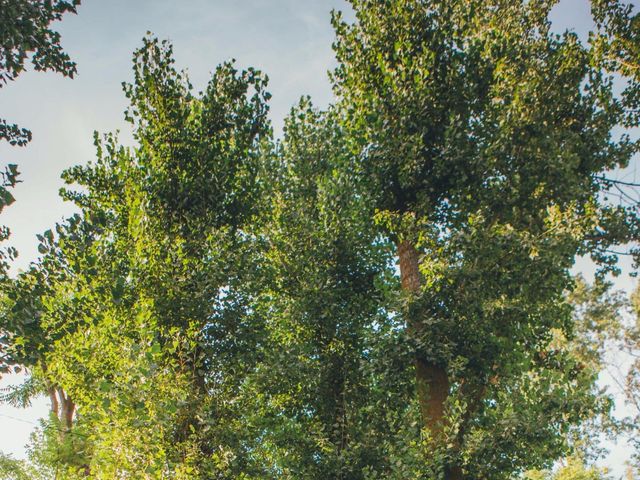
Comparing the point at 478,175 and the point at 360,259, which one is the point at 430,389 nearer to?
the point at 360,259

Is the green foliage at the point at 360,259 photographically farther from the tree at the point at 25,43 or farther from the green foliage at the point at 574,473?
the green foliage at the point at 574,473

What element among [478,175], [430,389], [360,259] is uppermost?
[478,175]

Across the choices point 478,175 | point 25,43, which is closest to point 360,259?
point 478,175

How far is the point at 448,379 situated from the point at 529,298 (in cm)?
278

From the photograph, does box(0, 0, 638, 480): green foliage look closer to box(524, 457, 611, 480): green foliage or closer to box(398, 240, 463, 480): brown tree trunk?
box(398, 240, 463, 480): brown tree trunk

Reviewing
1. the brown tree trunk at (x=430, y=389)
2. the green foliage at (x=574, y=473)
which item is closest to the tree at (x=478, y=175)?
the brown tree trunk at (x=430, y=389)

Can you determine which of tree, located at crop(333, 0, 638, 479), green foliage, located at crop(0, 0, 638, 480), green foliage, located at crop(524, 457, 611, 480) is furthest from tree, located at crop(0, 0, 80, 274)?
green foliage, located at crop(524, 457, 611, 480)

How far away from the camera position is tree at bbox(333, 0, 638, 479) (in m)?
11.7

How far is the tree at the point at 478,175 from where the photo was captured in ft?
38.4

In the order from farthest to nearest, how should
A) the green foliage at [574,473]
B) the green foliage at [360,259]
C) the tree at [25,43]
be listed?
the green foliage at [574,473] < the green foliage at [360,259] < the tree at [25,43]

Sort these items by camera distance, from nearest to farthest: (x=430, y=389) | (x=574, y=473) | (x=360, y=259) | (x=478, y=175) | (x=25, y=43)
Answer: (x=25, y=43) → (x=430, y=389) → (x=478, y=175) → (x=360, y=259) → (x=574, y=473)

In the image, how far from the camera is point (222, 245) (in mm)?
12430

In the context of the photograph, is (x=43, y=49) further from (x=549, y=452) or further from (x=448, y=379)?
(x=549, y=452)

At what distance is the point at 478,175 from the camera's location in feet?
43.3
